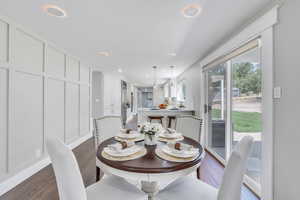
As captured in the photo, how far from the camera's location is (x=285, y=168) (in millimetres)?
1442

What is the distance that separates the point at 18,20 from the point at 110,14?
4.35 ft

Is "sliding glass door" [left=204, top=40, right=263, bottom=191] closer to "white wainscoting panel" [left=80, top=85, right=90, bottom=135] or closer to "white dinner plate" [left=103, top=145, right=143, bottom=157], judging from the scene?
"white dinner plate" [left=103, top=145, right=143, bottom=157]

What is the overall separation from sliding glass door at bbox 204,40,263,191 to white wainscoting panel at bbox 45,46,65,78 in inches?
128

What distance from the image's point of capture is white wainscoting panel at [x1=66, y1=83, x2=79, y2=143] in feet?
11.4

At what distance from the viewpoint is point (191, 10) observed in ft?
5.74

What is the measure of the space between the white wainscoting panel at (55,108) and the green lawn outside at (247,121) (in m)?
3.37

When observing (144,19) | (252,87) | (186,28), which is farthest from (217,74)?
(144,19)

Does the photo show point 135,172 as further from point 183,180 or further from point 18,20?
point 18,20

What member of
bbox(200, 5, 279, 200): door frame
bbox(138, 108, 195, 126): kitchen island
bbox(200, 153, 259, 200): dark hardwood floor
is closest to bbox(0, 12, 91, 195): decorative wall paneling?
bbox(138, 108, 195, 126): kitchen island

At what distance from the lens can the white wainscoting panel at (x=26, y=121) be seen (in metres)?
2.09

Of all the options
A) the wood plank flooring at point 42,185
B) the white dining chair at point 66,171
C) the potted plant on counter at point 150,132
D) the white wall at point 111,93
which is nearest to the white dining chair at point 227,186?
the potted plant on counter at point 150,132

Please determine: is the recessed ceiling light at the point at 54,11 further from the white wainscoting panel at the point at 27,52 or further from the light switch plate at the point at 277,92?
the light switch plate at the point at 277,92

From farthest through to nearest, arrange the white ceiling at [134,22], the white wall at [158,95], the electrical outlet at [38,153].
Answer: the white wall at [158,95] → the electrical outlet at [38,153] → the white ceiling at [134,22]

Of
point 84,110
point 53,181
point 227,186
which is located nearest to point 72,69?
point 84,110
